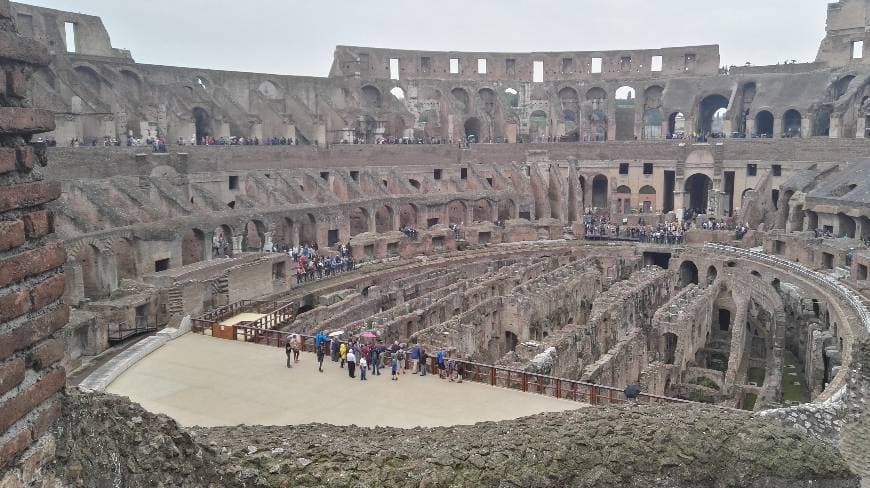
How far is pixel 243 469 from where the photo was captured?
7.16 meters

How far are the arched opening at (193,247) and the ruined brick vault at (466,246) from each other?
9 centimetres

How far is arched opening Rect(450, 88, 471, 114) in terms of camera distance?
54375mm

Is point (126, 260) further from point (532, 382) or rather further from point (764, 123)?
point (764, 123)

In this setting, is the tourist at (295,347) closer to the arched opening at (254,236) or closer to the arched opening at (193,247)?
the arched opening at (193,247)

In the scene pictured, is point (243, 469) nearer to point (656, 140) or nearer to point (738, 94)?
point (656, 140)

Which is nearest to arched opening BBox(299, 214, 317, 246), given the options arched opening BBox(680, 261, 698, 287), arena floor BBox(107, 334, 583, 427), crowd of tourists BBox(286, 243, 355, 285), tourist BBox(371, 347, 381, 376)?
crowd of tourists BBox(286, 243, 355, 285)

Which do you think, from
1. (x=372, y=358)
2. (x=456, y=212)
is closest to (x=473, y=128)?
(x=456, y=212)

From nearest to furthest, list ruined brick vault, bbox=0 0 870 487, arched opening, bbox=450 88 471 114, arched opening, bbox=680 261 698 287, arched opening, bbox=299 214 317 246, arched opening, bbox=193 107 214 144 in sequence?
ruined brick vault, bbox=0 0 870 487 < arched opening, bbox=299 214 317 246 < arched opening, bbox=680 261 698 287 < arched opening, bbox=193 107 214 144 < arched opening, bbox=450 88 471 114

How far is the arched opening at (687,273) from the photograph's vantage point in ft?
121

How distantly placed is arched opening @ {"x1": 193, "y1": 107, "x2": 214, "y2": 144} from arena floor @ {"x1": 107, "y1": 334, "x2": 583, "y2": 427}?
25925 mm

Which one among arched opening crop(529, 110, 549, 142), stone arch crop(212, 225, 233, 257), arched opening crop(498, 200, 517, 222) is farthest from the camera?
arched opening crop(529, 110, 549, 142)

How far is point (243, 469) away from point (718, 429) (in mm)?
5484

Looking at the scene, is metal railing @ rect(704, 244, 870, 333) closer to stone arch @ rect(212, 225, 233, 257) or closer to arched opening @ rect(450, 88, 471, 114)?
stone arch @ rect(212, 225, 233, 257)

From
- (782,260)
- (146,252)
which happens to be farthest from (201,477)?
(782,260)
